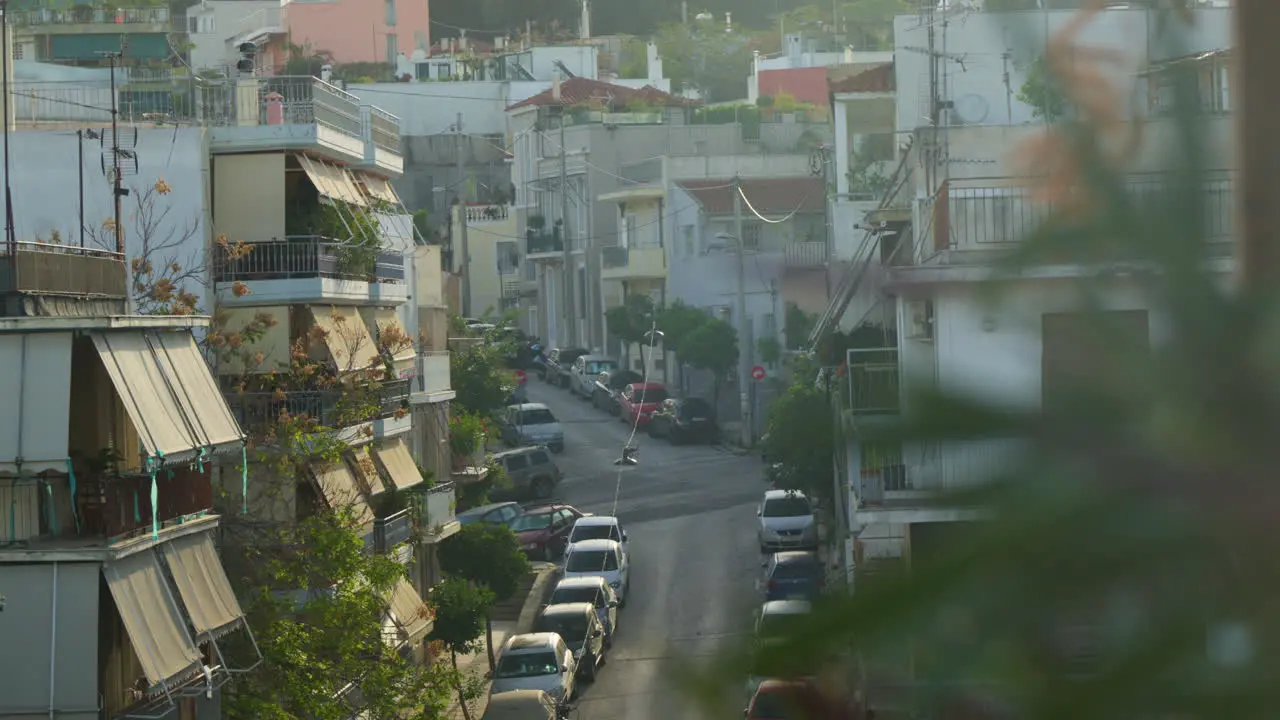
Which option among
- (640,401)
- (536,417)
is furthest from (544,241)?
(536,417)

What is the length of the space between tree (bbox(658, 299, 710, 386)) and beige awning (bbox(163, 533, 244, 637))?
31240 mm

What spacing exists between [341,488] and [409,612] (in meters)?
1.97

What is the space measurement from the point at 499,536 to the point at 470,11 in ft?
215

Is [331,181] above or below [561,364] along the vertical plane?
above

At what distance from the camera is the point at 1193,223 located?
1550mm

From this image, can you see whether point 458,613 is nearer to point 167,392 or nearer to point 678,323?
point 167,392

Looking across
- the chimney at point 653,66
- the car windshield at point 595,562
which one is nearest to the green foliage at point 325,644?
the car windshield at point 595,562

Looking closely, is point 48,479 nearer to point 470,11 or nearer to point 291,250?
point 291,250

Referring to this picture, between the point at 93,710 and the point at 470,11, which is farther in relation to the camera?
the point at 470,11

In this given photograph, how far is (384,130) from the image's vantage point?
28.8 meters

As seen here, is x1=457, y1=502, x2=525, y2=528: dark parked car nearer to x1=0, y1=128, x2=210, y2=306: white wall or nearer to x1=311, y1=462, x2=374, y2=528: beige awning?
x1=311, y1=462, x2=374, y2=528: beige awning

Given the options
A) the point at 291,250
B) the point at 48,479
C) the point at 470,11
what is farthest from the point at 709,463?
the point at 470,11

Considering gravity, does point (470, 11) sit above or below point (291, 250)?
above

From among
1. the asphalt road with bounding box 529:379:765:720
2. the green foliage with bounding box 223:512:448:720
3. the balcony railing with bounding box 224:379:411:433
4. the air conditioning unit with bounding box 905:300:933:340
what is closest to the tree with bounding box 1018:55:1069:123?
the air conditioning unit with bounding box 905:300:933:340
